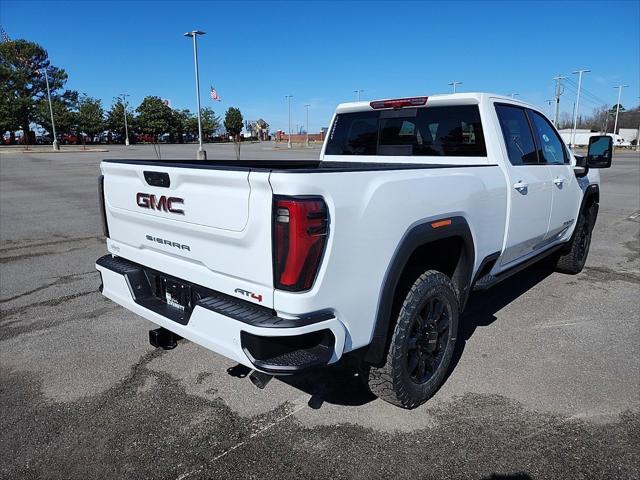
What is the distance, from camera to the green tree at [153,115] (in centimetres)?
7631

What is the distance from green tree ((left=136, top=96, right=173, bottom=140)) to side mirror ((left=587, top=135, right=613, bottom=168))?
77.6 meters

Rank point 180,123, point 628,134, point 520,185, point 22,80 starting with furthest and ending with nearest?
point 628,134 < point 180,123 < point 22,80 < point 520,185

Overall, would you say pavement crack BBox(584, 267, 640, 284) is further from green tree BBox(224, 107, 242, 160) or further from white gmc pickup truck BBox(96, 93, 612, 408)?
green tree BBox(224, 107, 242, 160)

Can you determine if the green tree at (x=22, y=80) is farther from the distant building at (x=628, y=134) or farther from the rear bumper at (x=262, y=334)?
the distant building at (x=628, y=134)

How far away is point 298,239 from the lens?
2141mm

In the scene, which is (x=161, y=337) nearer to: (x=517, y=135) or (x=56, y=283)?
(x=56, y=283)

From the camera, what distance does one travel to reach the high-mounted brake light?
403 cm

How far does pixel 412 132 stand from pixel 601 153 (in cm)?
237

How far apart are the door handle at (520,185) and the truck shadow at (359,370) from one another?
1320mm

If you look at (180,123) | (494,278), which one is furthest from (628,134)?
(494,278)

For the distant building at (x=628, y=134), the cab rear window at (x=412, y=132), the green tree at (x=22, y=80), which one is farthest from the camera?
the distant building at (x=628, y=134)

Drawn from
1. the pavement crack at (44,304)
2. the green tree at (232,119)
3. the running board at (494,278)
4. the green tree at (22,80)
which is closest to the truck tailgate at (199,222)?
the running board at (494,278)

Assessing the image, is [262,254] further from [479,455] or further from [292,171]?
[479,455]

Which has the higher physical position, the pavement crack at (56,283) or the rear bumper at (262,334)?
the rear bumper at (262,334)
